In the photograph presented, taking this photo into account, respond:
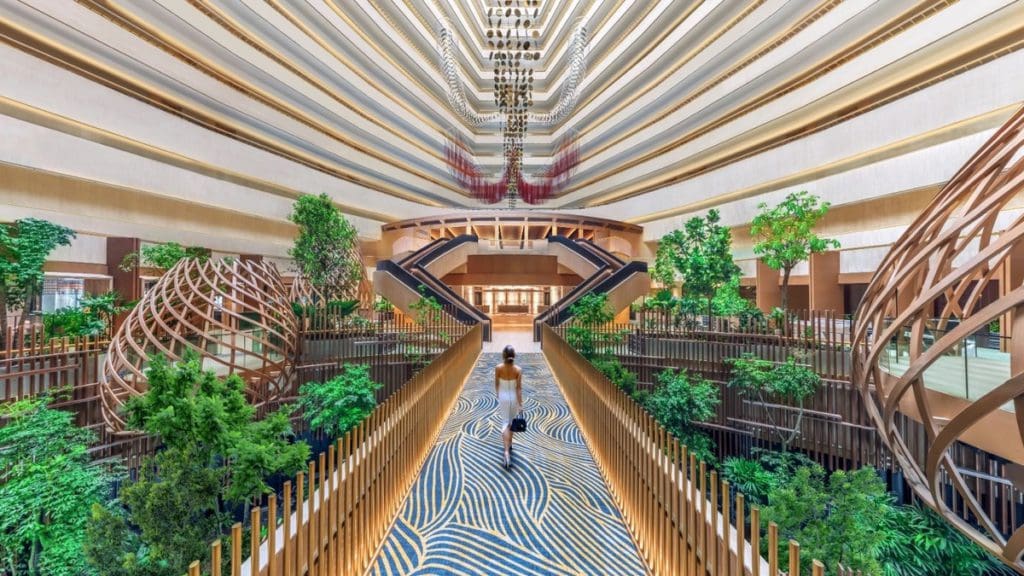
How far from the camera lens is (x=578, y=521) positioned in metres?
3.33

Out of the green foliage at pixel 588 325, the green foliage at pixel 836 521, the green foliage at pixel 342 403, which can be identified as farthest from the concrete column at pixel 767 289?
the green foliage at pixel 342 403

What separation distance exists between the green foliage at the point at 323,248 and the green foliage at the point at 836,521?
12375mm

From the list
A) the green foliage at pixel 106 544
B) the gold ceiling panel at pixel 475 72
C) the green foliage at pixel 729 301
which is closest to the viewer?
the green foliage at pixel 106 544

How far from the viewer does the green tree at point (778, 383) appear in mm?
6875

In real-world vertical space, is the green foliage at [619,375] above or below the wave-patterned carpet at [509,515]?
above

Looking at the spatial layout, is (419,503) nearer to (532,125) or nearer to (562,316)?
(562,316)

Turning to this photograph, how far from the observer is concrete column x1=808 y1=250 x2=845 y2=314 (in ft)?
46.2

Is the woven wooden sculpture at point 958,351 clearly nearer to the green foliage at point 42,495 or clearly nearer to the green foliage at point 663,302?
the green foliage at point 663,302

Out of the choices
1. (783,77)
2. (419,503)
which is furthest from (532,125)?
(419,503)

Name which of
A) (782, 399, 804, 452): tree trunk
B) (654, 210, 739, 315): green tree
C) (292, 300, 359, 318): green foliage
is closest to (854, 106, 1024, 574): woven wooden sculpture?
(782, 399, 804, 452): tree trunk

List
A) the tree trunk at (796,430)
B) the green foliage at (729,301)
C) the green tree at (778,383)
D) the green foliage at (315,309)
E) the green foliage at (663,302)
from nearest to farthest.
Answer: the green tree at (778,383) < the tree trunk at (796,430) < the green foliage at (315,309) < the green foliage at (729,301) < the green foliage at (663,302)

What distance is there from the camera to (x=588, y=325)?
1046cm

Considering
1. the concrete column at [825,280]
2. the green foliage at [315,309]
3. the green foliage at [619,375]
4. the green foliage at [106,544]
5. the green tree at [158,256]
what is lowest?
the green foliage at [106,544]

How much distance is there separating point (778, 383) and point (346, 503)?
6960mm
